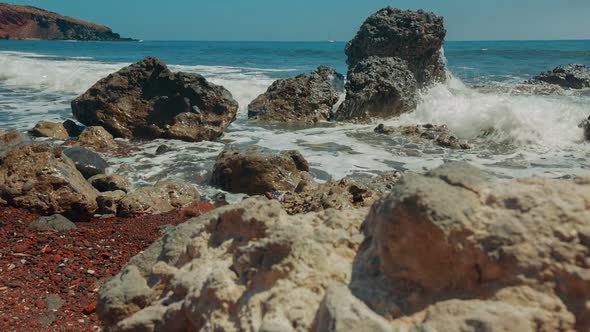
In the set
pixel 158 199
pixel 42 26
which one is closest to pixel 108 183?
pixel 158 199

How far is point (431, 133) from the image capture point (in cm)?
988

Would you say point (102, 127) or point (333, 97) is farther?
point (333, 97)

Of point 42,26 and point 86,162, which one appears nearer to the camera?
point 86,162

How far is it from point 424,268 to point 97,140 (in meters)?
8.31

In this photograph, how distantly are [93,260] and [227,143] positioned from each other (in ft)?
19.0

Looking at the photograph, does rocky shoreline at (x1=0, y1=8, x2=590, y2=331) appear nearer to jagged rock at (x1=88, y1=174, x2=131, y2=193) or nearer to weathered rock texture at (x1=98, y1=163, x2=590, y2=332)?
weathered rock texture at (x1=98, y1=163, x2=590, y2=332)

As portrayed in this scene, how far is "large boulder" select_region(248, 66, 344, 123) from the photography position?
12.2 meters

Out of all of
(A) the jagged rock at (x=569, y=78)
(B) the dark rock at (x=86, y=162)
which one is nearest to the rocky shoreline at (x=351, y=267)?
(B) the dark rock at (x=86, y=162)

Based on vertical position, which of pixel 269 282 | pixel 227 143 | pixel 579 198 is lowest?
pixel 227 143

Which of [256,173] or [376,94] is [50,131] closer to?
[256,173]

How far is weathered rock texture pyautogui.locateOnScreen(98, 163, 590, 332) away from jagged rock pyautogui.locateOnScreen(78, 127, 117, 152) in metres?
7.49

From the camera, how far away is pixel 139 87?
1059 cm

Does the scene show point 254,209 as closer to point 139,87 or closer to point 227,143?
point 227,143

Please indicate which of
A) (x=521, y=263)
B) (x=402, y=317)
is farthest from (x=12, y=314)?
(x=521, y=263)
